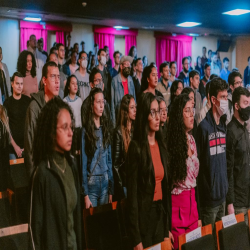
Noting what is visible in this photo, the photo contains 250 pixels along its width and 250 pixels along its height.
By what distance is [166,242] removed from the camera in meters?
1.83

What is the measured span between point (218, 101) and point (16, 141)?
240cm

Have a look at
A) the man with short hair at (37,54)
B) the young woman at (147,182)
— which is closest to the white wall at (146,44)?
the man with short hair at (37,54)

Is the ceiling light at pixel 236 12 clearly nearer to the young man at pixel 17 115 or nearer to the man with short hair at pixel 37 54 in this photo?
the man with short hair at pixel 37 54

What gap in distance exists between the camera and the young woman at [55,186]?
1513 millimetres

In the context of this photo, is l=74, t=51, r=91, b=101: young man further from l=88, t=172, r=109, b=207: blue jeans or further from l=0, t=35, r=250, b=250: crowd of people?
l=88, t=172, r=109, b=207: blue jeans

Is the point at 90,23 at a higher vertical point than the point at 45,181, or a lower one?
higher

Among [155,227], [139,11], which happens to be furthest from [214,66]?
[155,227]

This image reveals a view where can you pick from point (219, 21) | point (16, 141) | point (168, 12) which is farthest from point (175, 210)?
point (219, 21)

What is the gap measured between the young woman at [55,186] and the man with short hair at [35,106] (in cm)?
66

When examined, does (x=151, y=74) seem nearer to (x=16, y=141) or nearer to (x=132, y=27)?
(x=16, y=141)


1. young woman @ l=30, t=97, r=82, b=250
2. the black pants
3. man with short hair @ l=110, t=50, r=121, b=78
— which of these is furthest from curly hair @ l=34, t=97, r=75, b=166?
man with short hair @ l=110, t=50, r=121, b=78

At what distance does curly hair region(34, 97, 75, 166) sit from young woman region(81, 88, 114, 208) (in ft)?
3.71

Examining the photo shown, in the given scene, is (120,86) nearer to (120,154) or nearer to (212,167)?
(120,154)

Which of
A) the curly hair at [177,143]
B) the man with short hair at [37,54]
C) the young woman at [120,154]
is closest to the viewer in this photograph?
the curly hair at [177,143]
